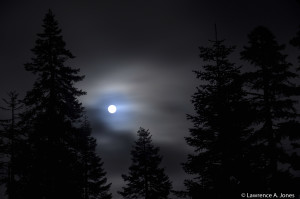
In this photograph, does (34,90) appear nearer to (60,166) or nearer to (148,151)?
(60,166)

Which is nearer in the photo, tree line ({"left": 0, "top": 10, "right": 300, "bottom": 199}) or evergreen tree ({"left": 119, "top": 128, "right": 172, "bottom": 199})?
tree line ({"left": 0, "top": 10, "right": 300, "bottom": 199})

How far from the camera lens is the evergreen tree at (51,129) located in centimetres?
2153

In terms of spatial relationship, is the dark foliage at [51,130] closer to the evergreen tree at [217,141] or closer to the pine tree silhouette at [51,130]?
the pine tree silhouette at [51,130]

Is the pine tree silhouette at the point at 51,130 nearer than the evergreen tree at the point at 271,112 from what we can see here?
No

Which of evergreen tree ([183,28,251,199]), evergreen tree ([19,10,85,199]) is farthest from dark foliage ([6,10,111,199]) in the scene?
evergreen tree ([183,28,251,199])

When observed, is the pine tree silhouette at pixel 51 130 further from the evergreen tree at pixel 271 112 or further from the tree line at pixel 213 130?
the evergreen tree at pixel 271 112

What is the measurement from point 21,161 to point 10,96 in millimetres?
9208

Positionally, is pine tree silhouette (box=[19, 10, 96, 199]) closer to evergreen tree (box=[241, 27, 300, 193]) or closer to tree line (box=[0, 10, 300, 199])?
tree line (box=[0, 10, 300, 199])

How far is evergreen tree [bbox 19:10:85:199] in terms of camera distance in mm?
21531

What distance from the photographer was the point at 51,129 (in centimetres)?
2159

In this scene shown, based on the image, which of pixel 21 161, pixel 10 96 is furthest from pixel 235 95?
pixel 10 96

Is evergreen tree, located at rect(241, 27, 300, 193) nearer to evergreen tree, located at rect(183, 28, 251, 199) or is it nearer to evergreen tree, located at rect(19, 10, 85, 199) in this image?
evergreen tree, located at rect(183, 28, 251, 199)

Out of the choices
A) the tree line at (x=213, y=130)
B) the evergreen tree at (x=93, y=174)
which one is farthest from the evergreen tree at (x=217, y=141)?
the evergreen tree at (x=93, y=174)

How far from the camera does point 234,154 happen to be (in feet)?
60.8
